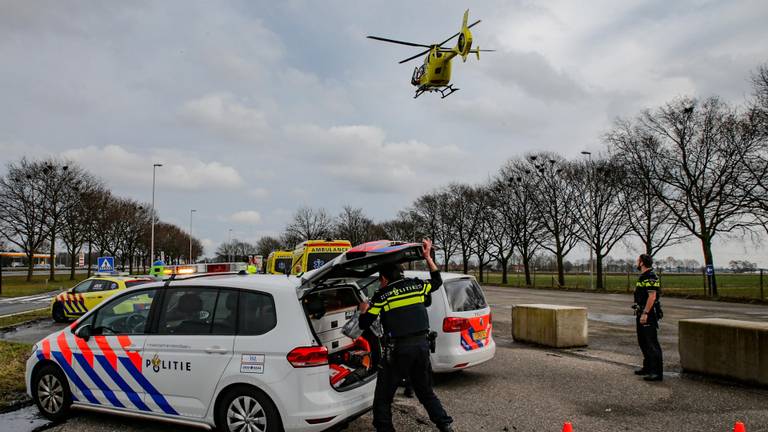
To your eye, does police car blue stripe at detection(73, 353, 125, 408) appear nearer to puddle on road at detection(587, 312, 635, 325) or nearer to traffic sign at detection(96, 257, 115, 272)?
puddle on road at detection(587, 312, 635, 325)

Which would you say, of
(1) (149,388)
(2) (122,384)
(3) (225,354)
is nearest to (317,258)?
(2) (122,384)

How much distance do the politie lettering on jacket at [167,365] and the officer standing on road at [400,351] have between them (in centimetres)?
169

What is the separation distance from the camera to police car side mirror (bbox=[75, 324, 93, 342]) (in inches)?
217

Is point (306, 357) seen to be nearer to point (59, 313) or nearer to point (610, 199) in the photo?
point (59, 313)

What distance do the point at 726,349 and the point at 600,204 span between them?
34996mm

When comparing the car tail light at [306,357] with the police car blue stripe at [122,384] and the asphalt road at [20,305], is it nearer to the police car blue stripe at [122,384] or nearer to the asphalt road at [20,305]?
the police car blue stripe at [122,384]

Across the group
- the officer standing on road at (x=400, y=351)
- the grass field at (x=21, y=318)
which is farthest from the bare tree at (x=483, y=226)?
the officer standing on road at (x=400, y=351)

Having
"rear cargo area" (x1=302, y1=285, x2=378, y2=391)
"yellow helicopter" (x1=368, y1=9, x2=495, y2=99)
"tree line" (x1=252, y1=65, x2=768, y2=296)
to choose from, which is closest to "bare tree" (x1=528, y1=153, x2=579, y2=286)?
"tree line" (x1=252, y1=65, x2=768, y2=296)

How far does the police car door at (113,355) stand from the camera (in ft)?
17.1

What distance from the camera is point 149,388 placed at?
5121mm

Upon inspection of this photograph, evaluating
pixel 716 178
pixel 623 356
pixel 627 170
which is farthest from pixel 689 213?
pixel 623 356

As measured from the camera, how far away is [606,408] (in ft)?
21.0

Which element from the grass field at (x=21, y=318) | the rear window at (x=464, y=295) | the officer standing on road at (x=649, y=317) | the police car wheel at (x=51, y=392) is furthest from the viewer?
the grass field at (x=21, y=318)

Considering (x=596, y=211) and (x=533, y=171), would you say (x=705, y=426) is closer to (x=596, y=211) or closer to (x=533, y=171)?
(x=596, y=211)
